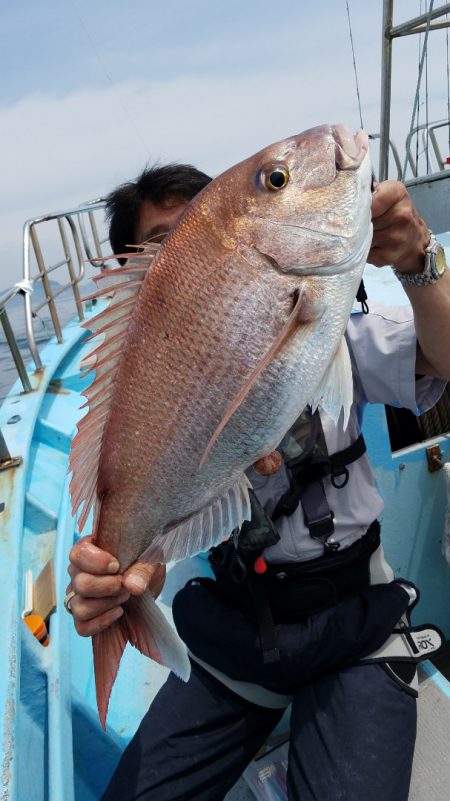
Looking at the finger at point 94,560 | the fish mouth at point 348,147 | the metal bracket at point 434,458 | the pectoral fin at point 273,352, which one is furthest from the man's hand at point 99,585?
the metal bracket at point 434,458

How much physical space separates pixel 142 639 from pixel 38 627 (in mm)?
730

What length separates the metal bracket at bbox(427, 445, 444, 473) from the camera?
2688mm

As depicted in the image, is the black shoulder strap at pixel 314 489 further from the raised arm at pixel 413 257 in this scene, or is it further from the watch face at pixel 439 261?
the watch face at pixel 439 261

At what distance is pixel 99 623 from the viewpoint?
1281 mm

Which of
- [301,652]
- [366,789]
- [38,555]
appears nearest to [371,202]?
[301,652]

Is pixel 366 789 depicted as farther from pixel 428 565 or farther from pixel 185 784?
pixel 428 565

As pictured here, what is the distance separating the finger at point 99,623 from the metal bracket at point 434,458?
1.88 meters

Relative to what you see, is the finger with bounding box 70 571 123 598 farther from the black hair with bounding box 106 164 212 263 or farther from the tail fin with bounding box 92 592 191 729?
the black hair with bounding box 106 164 212 263

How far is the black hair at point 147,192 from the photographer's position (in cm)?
199

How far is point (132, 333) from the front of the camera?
121 cm

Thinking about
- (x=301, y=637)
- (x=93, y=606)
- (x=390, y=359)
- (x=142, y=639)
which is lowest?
(x=301, y=637)

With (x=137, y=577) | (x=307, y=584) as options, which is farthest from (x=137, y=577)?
(x=307, y=584)

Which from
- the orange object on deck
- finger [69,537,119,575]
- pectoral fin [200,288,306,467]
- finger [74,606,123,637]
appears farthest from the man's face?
the orange object on deck

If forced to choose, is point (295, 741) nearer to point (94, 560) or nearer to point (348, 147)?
point (94, 560)
